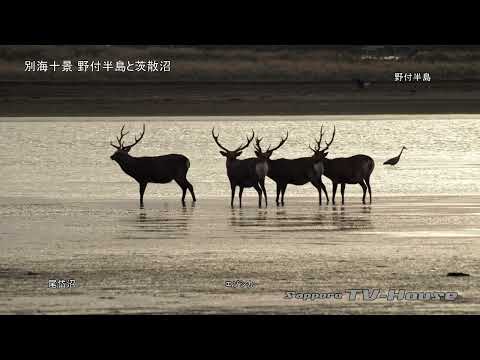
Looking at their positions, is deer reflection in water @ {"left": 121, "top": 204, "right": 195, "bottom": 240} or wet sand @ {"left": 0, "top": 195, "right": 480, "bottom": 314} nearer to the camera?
wet sand @ {"left": 0, "top": 195, "right": 480, "bottom": 314}

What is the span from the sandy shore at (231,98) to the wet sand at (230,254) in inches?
1103

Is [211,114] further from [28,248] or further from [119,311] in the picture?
[119,311]

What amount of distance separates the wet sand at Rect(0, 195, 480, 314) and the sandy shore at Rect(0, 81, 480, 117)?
91.9 feet

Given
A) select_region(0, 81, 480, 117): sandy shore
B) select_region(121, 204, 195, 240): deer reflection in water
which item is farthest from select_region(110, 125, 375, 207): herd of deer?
select_region(0, 81, 480, 117): sandy shore

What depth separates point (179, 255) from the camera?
1727cm

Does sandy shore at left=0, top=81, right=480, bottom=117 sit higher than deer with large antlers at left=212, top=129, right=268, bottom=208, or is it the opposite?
sandy shore at left=0, top=81, right=480, bottom=117

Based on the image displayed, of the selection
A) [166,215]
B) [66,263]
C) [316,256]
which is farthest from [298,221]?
[66,263]

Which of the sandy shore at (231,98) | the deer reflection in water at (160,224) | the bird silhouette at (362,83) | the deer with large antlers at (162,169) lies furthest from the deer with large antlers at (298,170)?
the bird silhouette at (362,83)

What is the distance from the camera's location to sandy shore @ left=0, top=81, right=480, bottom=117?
5225cm

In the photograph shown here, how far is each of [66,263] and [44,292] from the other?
7.43 feet

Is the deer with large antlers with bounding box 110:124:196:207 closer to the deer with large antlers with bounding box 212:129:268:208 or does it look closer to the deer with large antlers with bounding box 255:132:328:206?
the deer with large antlers with bounding box 212:129:268:208

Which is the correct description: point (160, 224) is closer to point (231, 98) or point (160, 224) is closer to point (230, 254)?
point (230, 254)

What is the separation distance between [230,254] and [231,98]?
1536 inches

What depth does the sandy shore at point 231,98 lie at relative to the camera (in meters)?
52.2
